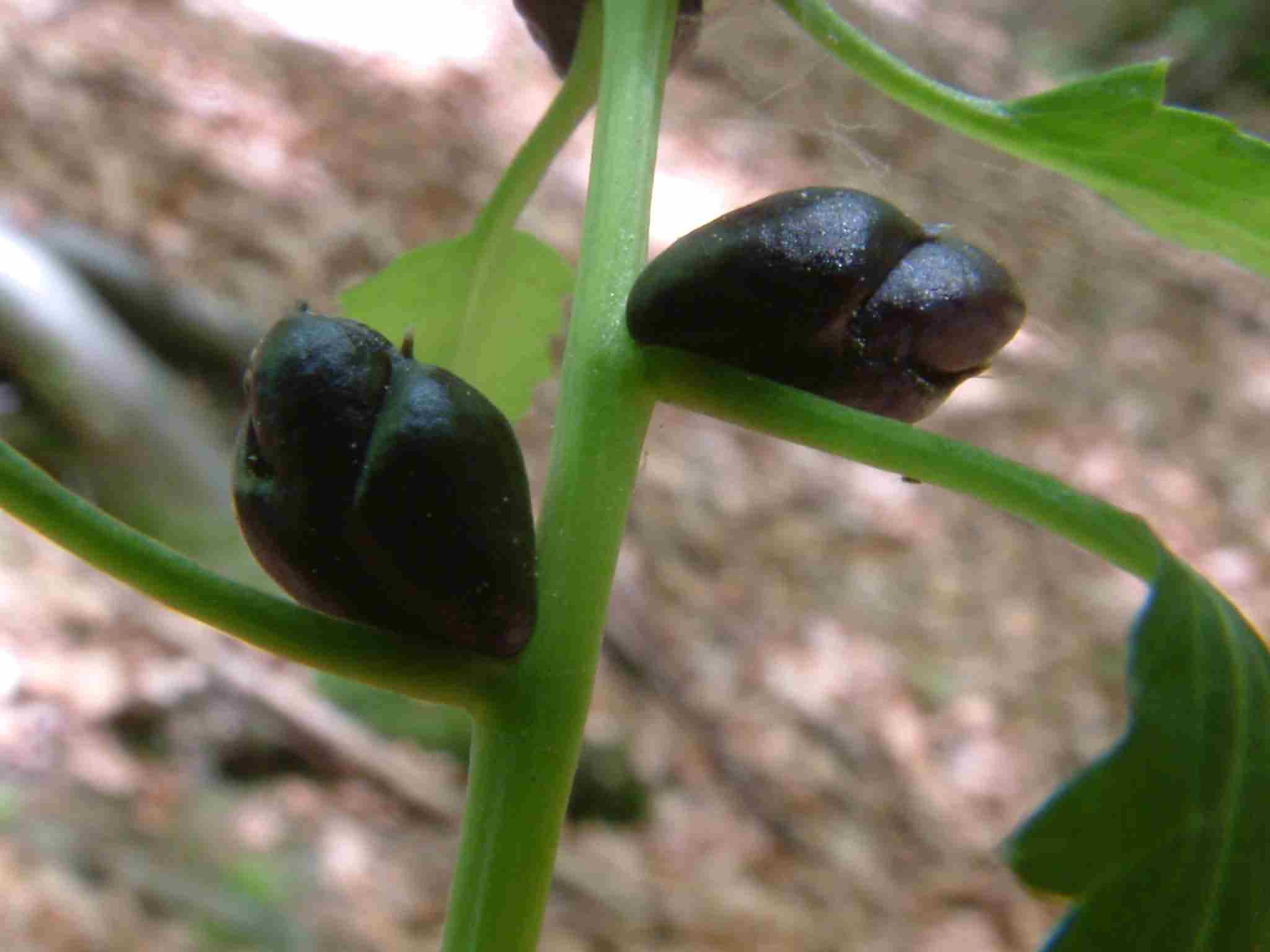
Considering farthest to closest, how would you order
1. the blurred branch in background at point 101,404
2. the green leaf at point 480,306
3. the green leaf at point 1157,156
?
the blurred branch in background at point 101,404
the green leaf at point 480,306
the green leaf at point 1157,156

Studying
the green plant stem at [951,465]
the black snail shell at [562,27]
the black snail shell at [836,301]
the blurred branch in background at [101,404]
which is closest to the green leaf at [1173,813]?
the green plant stem at [951,465]

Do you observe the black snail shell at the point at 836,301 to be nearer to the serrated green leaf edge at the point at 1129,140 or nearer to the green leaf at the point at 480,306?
the serrated green leaf edge at the point at 1129,140

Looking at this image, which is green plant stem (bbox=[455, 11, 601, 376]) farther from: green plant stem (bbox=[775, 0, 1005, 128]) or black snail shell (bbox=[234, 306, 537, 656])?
black snail shell (bbox=[234, 306, 537, 656])

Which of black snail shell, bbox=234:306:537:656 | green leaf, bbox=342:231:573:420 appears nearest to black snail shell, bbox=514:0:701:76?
green leaf, bbox=342:231:573:420

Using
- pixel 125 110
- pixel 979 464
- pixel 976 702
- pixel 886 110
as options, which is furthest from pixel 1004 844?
pixel 125 110

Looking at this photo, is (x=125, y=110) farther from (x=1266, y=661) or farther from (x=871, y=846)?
(x=1266, y=661)
